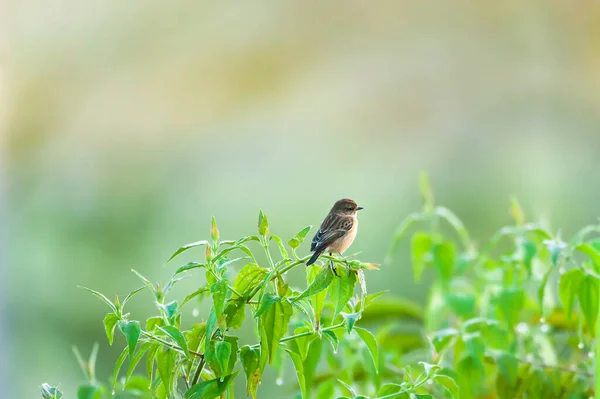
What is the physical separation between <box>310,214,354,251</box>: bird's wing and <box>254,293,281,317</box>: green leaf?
0.56 ft

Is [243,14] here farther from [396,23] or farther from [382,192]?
[382,192]

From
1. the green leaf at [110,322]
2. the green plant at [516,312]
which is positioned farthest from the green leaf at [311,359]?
the green leaf at [110,322]

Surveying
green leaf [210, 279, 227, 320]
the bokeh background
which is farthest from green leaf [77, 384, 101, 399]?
the bokeh background

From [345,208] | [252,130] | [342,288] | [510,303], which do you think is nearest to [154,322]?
[342,288]

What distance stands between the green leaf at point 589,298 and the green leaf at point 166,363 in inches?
14.4

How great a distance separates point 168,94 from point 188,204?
0.30 m

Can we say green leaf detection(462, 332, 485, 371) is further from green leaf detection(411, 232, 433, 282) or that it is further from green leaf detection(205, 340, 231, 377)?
green leaf detection(205, 340, 231, 377)

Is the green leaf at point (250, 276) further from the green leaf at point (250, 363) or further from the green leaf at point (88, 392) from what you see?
the green leaf at point (88, 392)

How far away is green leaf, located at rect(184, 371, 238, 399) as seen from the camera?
1.47 feet

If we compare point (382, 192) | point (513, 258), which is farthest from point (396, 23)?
point (513, 258)

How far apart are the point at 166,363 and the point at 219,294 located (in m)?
0.06

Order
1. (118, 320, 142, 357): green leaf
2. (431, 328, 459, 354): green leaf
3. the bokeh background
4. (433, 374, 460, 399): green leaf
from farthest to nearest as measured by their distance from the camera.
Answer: the bokeh background → (431, 328, 459, 354): green leaf → (433, 374, 460, 399): green leaf → (118, 320, 142, 357): green leaf

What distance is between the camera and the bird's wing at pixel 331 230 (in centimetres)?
63

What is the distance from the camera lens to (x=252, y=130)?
1924 mm
